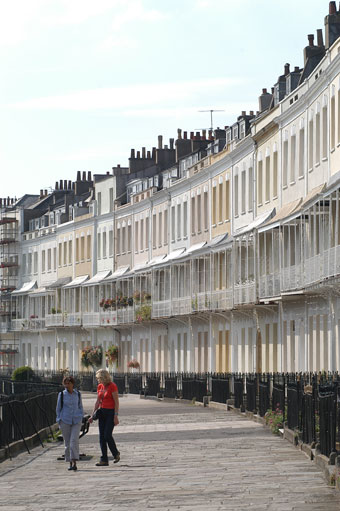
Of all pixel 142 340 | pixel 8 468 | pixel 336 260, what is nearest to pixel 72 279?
pixel 142 340

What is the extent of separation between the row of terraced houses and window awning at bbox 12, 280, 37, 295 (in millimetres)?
146

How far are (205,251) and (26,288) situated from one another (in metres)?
47.7

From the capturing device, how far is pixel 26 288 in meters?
104

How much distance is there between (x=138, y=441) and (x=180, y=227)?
128ft

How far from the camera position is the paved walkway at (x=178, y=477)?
15648mm

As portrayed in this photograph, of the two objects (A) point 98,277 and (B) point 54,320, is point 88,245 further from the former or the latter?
(B) point 54,320

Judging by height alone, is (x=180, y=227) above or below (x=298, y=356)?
above

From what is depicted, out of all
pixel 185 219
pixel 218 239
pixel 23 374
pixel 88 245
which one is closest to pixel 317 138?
pixel 218 239

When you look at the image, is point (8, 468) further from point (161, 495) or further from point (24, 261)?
point (24, 261)

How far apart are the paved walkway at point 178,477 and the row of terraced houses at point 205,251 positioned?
870 cm

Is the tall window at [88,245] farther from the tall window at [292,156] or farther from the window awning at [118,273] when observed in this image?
the tall window at [292,156]

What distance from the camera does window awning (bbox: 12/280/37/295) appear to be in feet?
335

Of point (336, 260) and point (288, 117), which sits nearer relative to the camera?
point (336, 260)

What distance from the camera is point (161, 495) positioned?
1655cm
